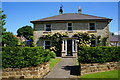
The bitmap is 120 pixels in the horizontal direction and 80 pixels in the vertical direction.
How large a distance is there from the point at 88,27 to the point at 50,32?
6.64 m

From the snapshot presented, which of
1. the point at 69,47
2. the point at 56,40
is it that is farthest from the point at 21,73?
the point at 69,47

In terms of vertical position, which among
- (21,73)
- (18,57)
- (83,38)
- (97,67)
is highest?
(83,38)

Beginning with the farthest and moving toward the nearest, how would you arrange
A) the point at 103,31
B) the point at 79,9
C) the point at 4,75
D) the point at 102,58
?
1. the point at 79,9
2. the point at 103,31
3. the point at 102,58
4. the point at 4,75

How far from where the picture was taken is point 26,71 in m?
7.86

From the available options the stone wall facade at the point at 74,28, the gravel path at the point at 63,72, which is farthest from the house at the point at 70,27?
the gravel path at the point at 63,72

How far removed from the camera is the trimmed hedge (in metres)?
8.69

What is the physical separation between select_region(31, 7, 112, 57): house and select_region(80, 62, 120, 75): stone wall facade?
10296 mm

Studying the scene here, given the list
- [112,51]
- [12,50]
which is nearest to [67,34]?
[112,51]

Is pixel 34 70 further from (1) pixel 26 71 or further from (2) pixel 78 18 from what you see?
(2) pixel 78 18

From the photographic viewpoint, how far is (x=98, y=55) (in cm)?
872

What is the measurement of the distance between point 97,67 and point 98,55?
86cm

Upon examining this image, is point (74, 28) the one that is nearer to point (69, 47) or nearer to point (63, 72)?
point (69, 47)

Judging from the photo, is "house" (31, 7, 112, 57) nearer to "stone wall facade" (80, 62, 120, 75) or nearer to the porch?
the porch

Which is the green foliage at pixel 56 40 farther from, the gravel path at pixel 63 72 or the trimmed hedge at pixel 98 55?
the trimmed hedge at pixel 98 55
